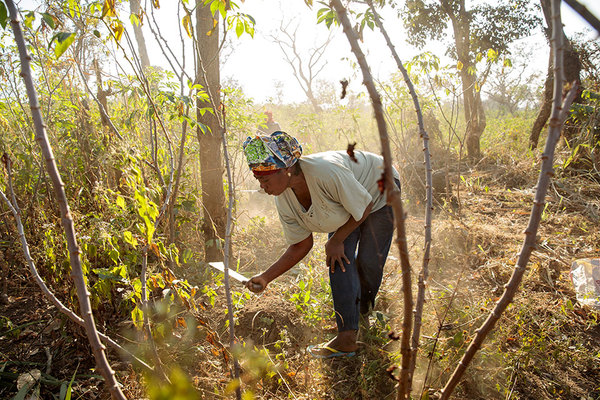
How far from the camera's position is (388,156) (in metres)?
0.63

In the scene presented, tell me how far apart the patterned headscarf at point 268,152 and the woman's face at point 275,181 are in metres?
0.03

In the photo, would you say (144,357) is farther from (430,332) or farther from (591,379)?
(591,379)

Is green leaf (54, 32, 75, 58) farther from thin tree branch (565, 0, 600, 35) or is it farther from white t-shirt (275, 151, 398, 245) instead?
white t-shirt (275, 151, 398, 245)

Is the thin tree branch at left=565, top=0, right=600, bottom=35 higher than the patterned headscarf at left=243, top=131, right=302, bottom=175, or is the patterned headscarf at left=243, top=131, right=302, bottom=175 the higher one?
the thin tree branch at left=565, top=0, right=600, bottom=35

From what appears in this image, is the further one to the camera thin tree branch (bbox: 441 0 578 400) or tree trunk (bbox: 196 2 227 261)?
tree trunk (bbox: 196 2 227 261)

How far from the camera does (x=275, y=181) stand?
1.76 m

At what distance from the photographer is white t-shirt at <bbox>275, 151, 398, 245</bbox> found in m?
1.84

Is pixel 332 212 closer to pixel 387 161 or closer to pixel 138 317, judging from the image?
pixel 138 317

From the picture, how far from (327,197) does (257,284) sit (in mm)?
559

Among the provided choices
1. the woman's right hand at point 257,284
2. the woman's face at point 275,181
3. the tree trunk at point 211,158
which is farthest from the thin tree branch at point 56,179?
the tree trunk at point 211,158

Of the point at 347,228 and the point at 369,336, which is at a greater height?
the point at 347,228

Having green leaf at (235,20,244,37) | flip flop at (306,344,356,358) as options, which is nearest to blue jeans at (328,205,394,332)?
flip flop at (306,344,356,358)

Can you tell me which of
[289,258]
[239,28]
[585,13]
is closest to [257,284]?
[289,258]

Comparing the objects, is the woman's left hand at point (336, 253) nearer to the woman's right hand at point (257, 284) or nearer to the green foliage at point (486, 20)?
the woman's right hand at point (257, 284)
